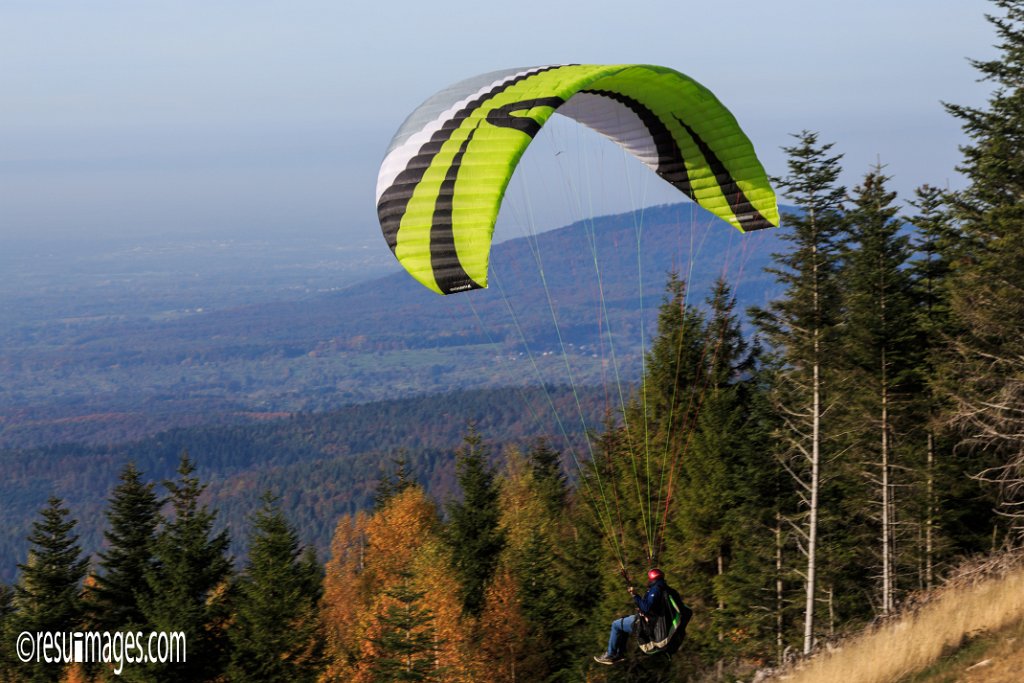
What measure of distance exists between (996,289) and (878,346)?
3170 mm

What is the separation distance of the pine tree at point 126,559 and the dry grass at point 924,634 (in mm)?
25521

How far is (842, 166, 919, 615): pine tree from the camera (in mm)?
23109

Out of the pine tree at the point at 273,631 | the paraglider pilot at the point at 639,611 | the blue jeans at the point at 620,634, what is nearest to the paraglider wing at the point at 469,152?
the paraglider pilot at the point at 639,611

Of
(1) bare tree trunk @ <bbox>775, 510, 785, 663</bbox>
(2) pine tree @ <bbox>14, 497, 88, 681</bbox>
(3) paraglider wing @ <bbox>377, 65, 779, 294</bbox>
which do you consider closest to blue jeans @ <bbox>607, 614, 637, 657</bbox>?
(3) paraglider wing @ <bbox>377, 65, 779, 294</bbox>

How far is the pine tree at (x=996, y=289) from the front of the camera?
65.2ft

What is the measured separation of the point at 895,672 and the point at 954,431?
44.7 feet

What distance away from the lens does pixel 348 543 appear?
3123 inches

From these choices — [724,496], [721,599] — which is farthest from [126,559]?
[724,496]

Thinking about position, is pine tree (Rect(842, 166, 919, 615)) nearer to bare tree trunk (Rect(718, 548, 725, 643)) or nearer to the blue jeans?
bare tree trunk (Rect(718, 548, 725, 643))

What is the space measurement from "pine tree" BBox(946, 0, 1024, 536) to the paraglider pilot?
25.7 feet

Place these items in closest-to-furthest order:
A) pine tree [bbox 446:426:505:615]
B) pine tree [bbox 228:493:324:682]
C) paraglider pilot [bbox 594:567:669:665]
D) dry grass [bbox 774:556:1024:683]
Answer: dry grass [bbox 774:556:1024:683]
paraglider pilot [bbox 594:567:669:665]
pine tree [bbox 228:493:324:682]
pine tree [bbox 446:426:505:615]

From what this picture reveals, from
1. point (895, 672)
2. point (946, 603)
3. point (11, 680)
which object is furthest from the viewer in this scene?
point (11, 680)

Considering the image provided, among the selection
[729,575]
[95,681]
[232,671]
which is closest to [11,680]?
[95,681]

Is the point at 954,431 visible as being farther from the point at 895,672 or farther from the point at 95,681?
the point at 95,681
